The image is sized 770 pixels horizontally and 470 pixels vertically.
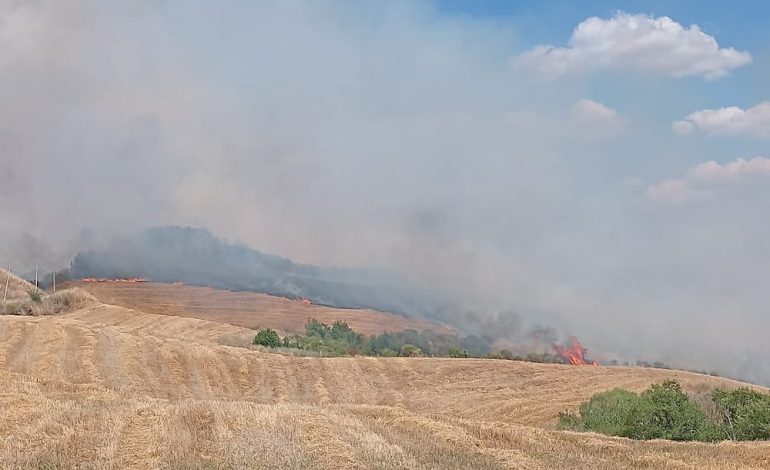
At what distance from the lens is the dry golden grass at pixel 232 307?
366ft

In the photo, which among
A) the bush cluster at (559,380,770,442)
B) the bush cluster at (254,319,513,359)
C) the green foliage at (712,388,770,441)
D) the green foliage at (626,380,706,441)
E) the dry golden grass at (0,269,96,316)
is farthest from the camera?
the dry golden grass at (0,269,96,316)

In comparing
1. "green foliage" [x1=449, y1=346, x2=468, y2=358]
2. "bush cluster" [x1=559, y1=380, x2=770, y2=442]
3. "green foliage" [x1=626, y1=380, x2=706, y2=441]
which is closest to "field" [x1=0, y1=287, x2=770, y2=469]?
"green foliage" [x1=626, y1=380, x2=706, y2=441]

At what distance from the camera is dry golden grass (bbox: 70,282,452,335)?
366 ft

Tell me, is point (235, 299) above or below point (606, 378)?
above

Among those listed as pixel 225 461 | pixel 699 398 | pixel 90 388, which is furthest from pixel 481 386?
pixel 225 461

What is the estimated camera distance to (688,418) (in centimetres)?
3638

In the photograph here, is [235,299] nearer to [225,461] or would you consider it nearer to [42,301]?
[42,301]

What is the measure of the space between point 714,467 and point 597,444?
467 centimetres

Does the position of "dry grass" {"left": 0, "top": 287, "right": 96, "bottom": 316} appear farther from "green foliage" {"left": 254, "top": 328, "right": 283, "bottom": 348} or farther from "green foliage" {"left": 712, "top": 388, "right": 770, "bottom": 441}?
"green foliage" {"left": 712, "top": 388, "right": 770, "bottom": 441}

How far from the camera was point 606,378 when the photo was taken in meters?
71.2

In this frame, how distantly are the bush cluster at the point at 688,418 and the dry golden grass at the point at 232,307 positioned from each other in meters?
72.9

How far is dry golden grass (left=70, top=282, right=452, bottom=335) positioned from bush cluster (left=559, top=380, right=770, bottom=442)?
7289 centimetres

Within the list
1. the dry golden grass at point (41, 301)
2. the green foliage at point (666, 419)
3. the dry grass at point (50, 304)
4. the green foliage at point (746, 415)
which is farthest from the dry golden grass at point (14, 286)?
the green foliage at point (746, 415)

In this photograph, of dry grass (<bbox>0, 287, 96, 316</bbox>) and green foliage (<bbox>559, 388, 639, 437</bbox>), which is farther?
dry grass (<bbox>0, 287, 96, 316</bbox>)
